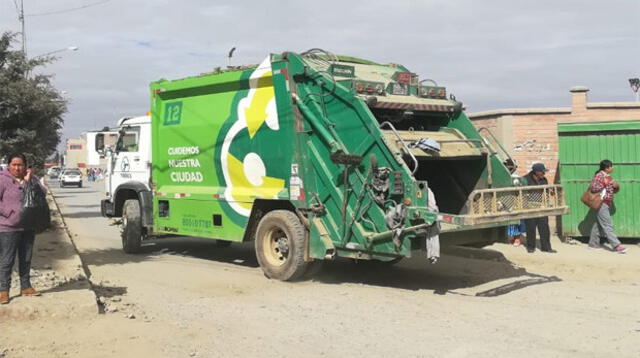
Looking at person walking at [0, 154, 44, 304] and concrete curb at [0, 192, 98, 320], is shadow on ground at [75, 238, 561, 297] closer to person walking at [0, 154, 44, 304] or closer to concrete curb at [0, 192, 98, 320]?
concrete curb at [0, 192, 98, 320]

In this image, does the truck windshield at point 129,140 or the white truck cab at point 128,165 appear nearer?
the white truck cab at point 128,165

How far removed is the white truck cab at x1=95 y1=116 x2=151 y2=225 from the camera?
446 inches

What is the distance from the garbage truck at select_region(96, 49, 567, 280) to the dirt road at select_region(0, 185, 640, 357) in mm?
652

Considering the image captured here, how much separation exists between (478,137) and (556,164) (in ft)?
18.3

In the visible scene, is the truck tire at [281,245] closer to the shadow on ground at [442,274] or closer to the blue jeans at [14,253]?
the shadow on ground at [442,274]

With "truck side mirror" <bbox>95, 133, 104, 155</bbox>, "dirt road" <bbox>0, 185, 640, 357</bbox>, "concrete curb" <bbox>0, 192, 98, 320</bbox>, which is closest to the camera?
"dirt road" <bbox>0, 185, 640, 357</bbox>

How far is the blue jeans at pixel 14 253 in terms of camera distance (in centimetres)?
631

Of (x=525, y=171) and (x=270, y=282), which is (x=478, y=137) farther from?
(x=525, y=171)

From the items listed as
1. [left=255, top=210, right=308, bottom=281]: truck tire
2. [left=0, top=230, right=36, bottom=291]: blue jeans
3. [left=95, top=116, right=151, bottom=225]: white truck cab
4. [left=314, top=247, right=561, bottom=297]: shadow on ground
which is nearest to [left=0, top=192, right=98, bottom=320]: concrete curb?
[left=0, top=230, right=36, bottom=291]: blue jeans

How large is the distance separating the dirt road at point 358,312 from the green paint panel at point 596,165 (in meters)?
1.52

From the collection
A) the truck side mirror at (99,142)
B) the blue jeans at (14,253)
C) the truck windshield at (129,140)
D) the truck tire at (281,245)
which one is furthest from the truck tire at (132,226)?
the blue jeans at (14,253)

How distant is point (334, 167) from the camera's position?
7.89 meters

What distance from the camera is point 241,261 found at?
10555 mm

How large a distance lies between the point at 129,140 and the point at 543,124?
8.43m
